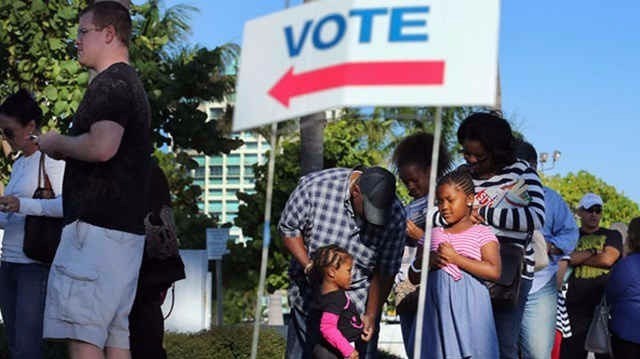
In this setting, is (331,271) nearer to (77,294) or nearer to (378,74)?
(77,294)

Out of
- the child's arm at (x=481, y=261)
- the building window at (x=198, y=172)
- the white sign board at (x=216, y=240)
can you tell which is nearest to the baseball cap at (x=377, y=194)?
the child's arm at (x=481, y=261)

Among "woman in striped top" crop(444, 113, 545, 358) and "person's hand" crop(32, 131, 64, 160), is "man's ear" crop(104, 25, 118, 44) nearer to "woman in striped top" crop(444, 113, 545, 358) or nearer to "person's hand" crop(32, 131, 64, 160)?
"person's hand" crop(32, 131, 64, 160)

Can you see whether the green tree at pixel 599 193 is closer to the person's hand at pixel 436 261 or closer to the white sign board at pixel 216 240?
the white sign board at pixel 216 240

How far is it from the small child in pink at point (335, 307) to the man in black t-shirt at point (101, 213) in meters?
1.20

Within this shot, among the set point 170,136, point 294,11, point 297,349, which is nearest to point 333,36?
point 294,11

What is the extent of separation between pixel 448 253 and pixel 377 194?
0.45 m

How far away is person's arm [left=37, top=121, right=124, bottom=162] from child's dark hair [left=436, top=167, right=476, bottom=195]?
5.68ft

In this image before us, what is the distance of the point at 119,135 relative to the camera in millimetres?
4918

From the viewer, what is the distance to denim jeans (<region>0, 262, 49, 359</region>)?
6.22 metres

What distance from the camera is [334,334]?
6.01 metres

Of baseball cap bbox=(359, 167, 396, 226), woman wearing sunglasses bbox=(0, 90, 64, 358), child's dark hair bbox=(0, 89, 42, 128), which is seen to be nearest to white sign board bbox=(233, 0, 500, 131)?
baseball cap bbox=(359, 167, 396, 226)

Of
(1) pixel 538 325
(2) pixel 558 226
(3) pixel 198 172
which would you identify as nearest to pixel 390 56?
(1) pixel 538 325

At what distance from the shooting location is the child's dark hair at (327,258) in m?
6.01

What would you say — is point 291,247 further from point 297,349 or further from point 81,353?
point 81,353
